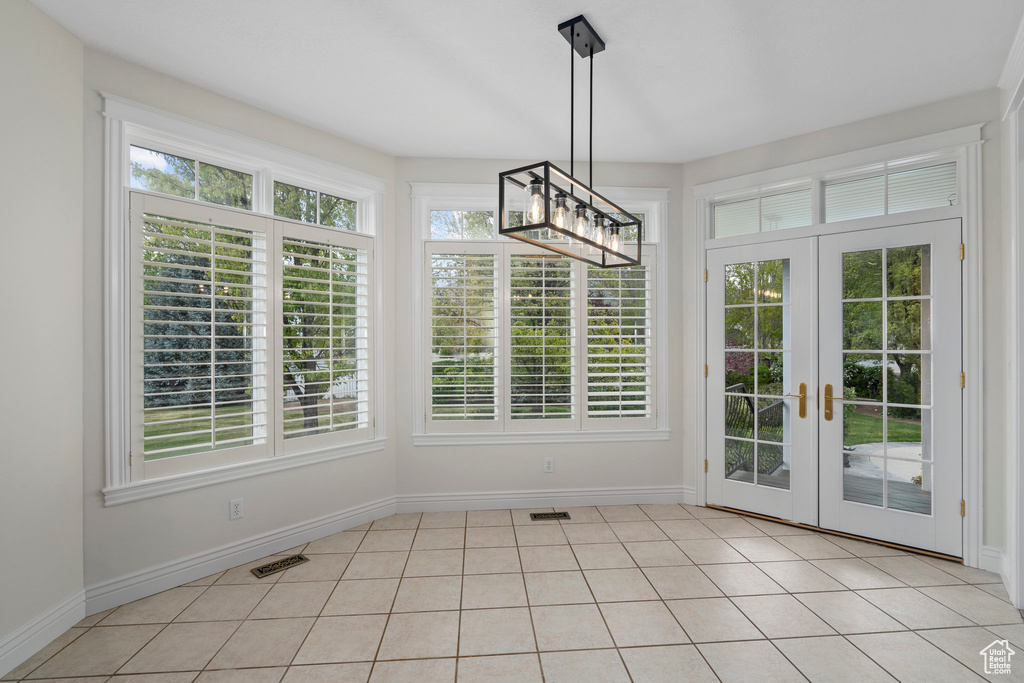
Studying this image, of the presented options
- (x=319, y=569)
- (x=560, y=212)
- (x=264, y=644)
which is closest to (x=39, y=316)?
(x=264, y=644)

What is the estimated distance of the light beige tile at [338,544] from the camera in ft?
10.3

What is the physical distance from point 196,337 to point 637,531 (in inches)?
123

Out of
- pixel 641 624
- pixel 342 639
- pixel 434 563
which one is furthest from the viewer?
pixel 434 563

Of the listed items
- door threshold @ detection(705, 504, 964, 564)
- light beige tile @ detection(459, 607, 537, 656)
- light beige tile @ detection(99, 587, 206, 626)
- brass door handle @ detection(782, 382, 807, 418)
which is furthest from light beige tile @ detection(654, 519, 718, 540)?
light beige tile @ detection(99, 587, 206, 626)

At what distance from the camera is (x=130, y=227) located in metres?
2.53

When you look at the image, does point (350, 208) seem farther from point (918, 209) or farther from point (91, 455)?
point (918, 209)

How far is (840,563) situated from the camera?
2.90 meters

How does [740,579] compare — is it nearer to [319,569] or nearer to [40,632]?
[319,569]

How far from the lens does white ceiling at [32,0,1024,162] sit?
2.15 metres

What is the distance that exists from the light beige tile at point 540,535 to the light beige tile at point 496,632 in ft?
2.73

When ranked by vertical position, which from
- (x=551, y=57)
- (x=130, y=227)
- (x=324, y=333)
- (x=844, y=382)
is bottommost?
(x=844, y=382)

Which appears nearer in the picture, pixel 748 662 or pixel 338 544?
pixel 748 662

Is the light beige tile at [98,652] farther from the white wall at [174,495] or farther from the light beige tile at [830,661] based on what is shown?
the light beige tile at [830,661]

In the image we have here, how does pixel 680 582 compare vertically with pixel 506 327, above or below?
below
